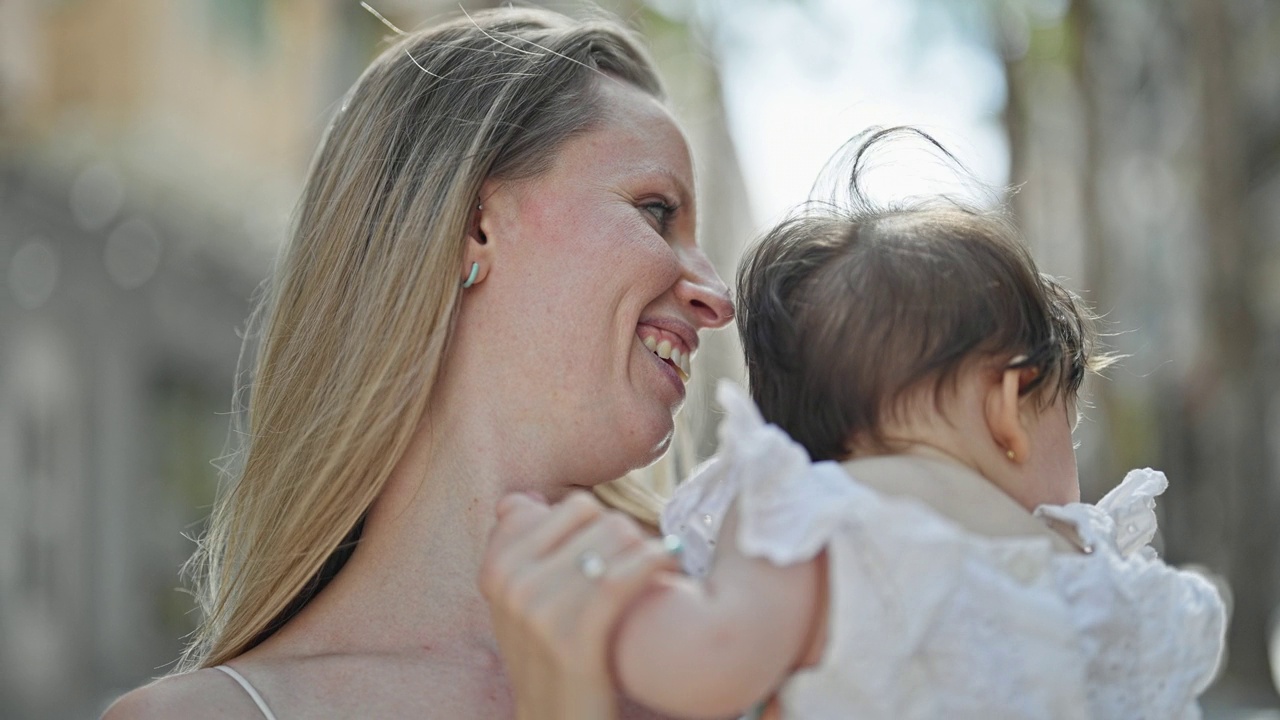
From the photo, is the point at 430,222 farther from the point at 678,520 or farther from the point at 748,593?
the point at 748,593

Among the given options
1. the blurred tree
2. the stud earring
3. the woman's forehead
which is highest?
the woman's forehead

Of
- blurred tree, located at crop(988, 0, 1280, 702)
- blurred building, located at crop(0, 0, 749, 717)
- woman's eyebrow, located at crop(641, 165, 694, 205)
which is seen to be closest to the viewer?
woman's eyebrow, located at crop(641, 165, 694, 205)

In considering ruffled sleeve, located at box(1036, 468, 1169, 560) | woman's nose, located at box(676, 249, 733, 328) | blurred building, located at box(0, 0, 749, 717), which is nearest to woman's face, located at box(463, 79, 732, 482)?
woman's nose, located at box(676, 249, 733, 328)

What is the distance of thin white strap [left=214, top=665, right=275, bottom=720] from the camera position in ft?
6.84

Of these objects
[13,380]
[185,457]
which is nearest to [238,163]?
[185,457]

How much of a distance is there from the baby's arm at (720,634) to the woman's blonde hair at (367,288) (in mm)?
936

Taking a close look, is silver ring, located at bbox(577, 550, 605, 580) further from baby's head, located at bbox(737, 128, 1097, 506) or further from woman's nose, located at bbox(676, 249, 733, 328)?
woman's nose, located at bbox(676, 249, 733, 328)

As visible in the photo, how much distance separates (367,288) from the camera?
244 centimetres

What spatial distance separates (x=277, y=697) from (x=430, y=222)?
2.79 ft

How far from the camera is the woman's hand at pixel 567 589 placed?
159 cm

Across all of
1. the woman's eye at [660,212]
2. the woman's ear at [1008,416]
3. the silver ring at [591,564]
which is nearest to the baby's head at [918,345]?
the woman's ear at [1008,416]

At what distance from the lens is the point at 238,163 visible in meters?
14.4

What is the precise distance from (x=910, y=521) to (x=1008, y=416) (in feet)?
1.08

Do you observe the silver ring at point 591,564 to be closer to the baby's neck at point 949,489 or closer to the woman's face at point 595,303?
the baby's neck at point 949,489
